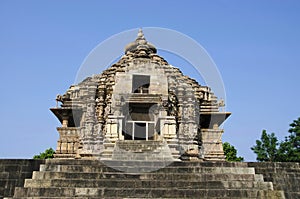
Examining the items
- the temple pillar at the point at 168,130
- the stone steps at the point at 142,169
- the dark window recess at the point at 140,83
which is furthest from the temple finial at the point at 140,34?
the stone steps at the point at 142,169

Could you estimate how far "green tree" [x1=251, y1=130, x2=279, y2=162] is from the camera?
41.2 metres

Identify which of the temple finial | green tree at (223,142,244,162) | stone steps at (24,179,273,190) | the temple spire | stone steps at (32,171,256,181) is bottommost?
stone steps at (24,179,273,190)

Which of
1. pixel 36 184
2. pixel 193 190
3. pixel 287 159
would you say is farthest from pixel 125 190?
pixel 287 159

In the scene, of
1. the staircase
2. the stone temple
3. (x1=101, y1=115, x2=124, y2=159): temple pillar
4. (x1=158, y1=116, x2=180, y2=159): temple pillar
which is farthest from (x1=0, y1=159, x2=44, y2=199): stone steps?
(x1=158, y1=116, x2=180, y2=159): temple pillar

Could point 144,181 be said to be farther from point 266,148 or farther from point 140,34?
point 266,148

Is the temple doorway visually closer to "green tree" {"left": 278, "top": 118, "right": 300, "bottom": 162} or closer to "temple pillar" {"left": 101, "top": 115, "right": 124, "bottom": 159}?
"temple pillar" {"left": 101, "top": 115, "right": 124, "bottom": 159}

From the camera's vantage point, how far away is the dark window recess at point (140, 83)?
77.1 feet

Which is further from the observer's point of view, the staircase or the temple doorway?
the temple doorway

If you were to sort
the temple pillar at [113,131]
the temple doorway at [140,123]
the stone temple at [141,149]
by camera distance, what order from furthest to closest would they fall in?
the temple doorway at [140,123] → the temple pillar at [113,131] → the stone temple at [141,149]

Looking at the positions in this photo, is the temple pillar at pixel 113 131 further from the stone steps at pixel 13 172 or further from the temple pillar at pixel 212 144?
the temple pillar at pixel 212 144

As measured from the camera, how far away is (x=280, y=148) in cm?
3972

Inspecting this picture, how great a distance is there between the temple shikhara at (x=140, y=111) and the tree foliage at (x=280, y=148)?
649 inches

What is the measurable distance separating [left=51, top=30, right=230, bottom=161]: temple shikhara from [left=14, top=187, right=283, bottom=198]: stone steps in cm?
770

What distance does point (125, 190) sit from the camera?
11.3 metres
